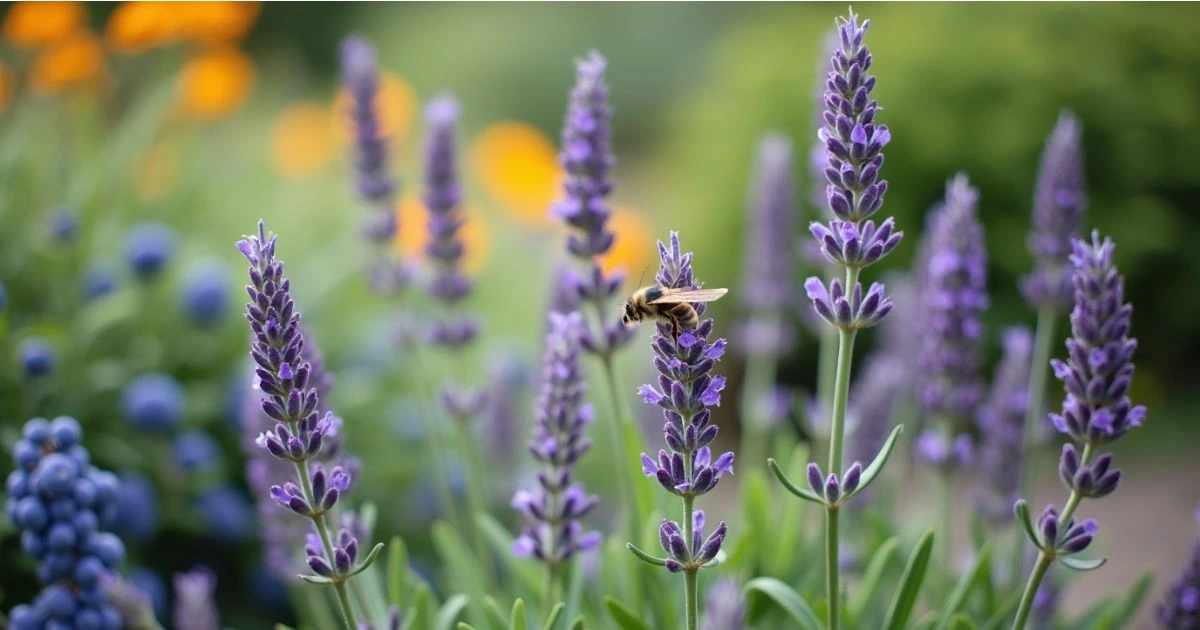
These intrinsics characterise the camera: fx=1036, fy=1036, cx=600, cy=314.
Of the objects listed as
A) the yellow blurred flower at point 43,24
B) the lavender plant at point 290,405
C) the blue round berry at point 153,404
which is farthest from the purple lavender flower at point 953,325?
the yellow blurred flower at point 43,24

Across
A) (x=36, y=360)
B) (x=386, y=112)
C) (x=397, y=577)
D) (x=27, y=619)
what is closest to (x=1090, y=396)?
(x=397, y=577)

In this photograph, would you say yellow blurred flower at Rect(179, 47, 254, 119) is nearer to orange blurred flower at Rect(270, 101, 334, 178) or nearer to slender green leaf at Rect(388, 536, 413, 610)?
orange blurred flower at Rect(270, 101, 334, 178)

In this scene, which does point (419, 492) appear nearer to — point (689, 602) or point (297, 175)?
point (689, 602)

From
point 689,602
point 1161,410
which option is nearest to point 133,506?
point 689,602

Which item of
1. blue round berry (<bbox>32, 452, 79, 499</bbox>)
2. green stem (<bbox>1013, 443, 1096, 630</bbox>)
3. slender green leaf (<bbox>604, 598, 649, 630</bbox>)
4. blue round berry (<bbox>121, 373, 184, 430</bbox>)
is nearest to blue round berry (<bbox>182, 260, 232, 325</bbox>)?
blue round berry (<bbox>121, 373, 184, 430</bbox>)

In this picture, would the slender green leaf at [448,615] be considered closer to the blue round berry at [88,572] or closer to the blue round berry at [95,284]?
the blue round berry at [88,572]

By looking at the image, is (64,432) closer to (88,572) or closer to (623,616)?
(88,572)
